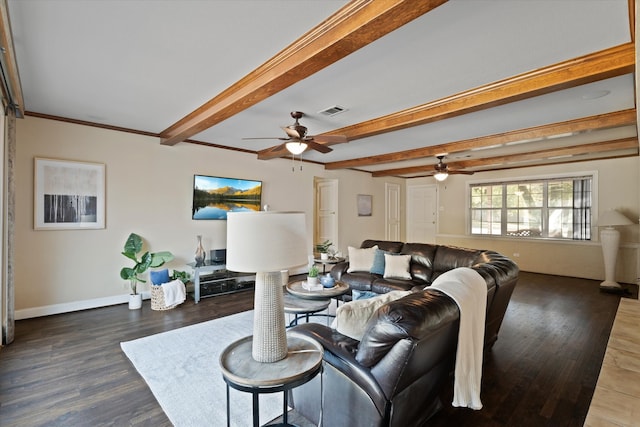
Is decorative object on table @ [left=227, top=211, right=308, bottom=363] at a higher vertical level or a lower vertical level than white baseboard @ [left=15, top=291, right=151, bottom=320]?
higher

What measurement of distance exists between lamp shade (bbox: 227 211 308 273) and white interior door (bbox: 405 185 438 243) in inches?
326

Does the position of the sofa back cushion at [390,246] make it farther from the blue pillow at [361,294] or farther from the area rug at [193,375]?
the area rug at [193,375]

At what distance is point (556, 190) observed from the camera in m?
6.86

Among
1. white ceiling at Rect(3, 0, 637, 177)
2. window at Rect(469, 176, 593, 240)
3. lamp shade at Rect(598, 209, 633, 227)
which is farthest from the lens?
window at Rect(469, 176, 593, 240)

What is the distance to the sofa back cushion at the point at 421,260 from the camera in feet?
14.5

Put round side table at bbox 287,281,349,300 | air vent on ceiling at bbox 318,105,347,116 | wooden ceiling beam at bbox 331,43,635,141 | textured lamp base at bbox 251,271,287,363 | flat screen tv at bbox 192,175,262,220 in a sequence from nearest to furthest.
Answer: textured lamp base at bbox 251,271,287,363 → wooden ceiling beam at bbox 331,43,635,141 → round side table at bbox 287,281,349,300 → air vent on ceiling at bbox 318,105,347,116 → flat screen tv at bbox 192,175,262,220

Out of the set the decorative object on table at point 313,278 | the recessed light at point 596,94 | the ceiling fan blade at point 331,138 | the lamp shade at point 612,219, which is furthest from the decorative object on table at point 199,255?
the lamp shade at point 612,219

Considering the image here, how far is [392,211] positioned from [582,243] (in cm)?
446

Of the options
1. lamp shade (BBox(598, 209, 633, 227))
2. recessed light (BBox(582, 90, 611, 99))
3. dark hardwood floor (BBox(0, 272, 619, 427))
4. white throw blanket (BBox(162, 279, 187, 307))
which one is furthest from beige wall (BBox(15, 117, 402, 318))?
lamp shade (BBox(598, 209, 633, 227))

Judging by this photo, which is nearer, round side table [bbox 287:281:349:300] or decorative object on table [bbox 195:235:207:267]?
round side table [bbox 287:281:349:300]

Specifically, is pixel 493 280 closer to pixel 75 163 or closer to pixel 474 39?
pixel 474 39

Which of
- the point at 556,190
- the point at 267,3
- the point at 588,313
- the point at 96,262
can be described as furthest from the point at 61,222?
the point at 556,190

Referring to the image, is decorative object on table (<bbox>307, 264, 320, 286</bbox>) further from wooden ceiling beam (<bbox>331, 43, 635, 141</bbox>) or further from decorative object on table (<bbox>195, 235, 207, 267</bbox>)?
decorative object on table (<bbox>195, 235, 207, 267</bbox>)

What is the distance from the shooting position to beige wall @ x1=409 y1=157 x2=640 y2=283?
597cm
